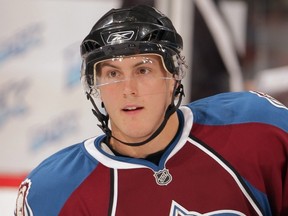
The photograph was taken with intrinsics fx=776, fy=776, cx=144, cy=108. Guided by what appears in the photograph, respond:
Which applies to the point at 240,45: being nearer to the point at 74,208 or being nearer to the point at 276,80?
the point at 276,80

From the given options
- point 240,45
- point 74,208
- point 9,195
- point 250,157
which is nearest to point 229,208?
point 250,157

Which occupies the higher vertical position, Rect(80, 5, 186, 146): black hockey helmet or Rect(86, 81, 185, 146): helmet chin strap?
Rect(80, 5, 186, 146): black hockey helmet

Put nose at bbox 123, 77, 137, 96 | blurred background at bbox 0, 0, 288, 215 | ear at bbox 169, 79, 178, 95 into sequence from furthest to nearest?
blurred background at bbox 0, 0, 288, 215 < ear at bbox 169, 79, 178, 95 < nose at bbox 123, 77, 137, 96

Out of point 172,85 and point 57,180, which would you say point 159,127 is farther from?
point 57,180

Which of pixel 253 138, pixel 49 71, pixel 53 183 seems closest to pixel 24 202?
pixel 53 183

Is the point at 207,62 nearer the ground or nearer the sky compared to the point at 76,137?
nearer the sky

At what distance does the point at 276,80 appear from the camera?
3820 millimetres

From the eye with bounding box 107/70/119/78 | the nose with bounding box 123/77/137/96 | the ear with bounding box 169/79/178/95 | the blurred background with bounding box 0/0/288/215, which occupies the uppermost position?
the eye with bounding box 107/70/119/78

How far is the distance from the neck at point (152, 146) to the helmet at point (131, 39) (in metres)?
0.13

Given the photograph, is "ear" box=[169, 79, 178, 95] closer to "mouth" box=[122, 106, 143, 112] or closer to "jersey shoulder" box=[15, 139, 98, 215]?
"mouth" box=[122, 106, 143, 112]

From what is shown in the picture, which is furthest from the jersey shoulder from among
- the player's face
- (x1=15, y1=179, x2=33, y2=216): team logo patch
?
the player's face

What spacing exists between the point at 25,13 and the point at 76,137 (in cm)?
59

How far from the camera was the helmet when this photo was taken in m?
1.75

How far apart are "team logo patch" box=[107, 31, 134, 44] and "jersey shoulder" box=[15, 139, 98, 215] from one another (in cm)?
28
